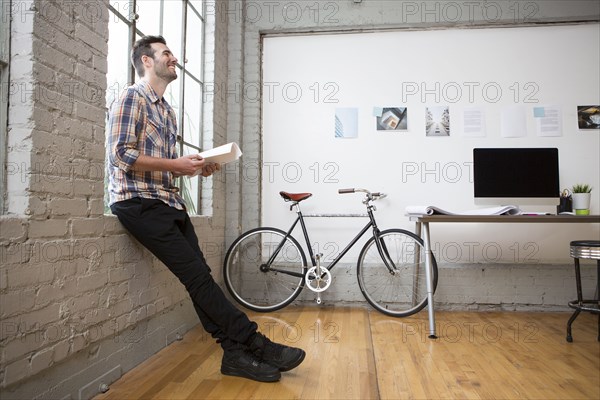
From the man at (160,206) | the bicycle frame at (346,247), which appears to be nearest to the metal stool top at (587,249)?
the bicycle frame at (346,247)

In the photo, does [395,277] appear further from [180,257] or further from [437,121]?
[180,257]

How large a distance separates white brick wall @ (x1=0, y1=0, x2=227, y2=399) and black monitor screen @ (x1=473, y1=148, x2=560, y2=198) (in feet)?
8.04

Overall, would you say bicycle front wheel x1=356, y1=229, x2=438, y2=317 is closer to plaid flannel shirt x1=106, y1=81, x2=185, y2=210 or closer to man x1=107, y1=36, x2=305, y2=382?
man x1=107, y1=36, x2=305, y2=382

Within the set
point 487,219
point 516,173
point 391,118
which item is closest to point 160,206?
point 487,219

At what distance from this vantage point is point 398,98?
3438 millimetres

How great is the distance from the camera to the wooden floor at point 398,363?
1.71 metres

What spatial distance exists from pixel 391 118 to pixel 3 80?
8.80 ft

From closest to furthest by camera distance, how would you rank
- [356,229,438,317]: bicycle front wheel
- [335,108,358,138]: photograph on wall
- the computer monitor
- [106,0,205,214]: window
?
[106,0,205,214]: window
the computer monitor
[356,229,438,317]: bicycle front wheel
[335,108,358,138]: photograph on wall

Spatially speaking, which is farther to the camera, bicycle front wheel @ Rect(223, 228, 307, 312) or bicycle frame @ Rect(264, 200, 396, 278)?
bicycle front wheel @ Rect(223, 228, 307, 312)

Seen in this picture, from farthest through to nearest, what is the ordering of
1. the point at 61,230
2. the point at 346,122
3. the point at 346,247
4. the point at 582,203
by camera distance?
the point at 346,122, the point at 346,247, the point at 582,203, the point at 61,230

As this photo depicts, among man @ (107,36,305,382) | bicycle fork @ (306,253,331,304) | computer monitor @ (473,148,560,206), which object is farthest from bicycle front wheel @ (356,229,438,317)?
man @ (107,36,305,382)

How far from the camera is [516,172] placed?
3119 mm

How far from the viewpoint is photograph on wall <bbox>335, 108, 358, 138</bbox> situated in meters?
3.46

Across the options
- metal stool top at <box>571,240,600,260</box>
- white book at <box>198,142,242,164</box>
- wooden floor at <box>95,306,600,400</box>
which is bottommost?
wooden floor at <box>95,306,600,400</box>
